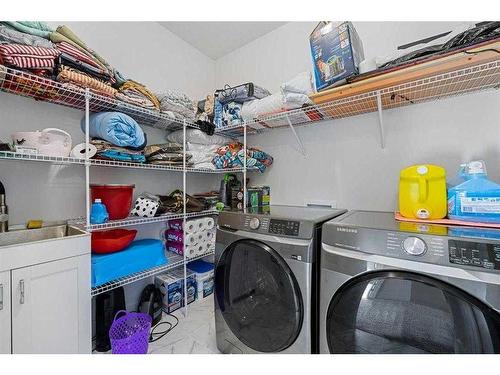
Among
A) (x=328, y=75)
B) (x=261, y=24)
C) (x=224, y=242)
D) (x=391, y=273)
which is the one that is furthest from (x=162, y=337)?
(x=261, y=24)

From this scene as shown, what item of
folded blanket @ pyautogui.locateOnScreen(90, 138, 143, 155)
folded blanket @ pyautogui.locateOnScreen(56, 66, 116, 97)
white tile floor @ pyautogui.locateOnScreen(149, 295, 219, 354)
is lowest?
white tile floor @ pyautogui.locateOnScreen(149, 295, 219, 354)

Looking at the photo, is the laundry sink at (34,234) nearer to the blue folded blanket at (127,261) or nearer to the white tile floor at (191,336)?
the blue folded blanket at (127,261)

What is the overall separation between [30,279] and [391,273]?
157cm

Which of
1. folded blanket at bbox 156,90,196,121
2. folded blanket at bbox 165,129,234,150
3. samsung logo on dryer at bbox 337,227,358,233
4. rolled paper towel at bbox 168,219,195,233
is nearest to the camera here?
samsung logo on dryer at bbox 337,227,358,233

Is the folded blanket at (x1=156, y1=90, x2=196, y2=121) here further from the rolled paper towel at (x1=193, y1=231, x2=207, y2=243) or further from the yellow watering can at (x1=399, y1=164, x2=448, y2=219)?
the yellow watering can at (x1=399, y1=164, x2=448, y2=219)

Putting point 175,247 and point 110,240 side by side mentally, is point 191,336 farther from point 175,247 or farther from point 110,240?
point 110,240

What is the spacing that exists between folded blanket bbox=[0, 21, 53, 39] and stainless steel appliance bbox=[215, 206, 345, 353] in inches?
57.8

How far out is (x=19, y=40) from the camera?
1.13 m

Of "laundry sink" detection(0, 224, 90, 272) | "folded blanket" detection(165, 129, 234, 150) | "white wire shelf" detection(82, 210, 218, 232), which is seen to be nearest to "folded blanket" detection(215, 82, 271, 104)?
"folded blanket" detection(165, 129, 234, 150)

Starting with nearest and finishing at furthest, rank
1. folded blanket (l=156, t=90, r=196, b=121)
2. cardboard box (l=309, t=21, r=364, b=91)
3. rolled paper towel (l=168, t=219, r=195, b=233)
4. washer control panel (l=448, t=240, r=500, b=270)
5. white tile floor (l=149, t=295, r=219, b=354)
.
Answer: washer control panel (l=448, t=240, r=500, b=270), cardboard box (l=309, t=21, r=364, b=91), white tile floor (l=149, t=295, r=219, b=354), folded blanket (l=156, t=90, r=196, b=121), rolled paper towel (l=168, t=219, r=195, b=233)

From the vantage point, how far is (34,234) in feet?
4.32

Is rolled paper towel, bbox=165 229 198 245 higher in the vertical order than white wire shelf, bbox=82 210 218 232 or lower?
lower

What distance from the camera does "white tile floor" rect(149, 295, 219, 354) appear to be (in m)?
1.49
